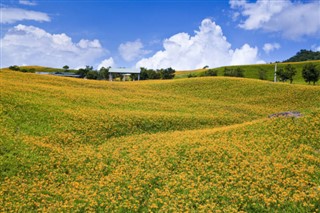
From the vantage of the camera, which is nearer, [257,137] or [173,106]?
[257,137]

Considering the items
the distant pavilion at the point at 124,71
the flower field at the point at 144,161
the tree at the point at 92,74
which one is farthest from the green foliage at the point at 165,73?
the flower field at the point at 144,161

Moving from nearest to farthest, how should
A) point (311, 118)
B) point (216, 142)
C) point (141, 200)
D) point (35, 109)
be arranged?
1. point (141, 200)
2. point (216, 142)
3. point (311, 118)
4. point (35, 109)

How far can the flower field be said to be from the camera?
15.2 m

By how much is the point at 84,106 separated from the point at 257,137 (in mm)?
19661

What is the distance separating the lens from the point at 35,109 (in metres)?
29.4

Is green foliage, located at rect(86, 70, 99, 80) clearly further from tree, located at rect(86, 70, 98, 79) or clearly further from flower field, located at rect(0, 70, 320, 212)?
flower field, located at rect(0, 70, 320, 212)

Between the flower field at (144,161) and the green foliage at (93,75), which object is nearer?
the flower field at (144,161)

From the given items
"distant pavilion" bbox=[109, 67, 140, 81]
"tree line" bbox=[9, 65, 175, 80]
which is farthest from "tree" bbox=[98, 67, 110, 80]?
"distant pavilion" bbox=[109, 67, 140, 81]

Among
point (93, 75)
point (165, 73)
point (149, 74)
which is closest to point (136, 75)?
point (149, 74)

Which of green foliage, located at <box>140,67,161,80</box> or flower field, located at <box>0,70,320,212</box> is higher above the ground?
green foliage, located at <box>140,67,161,80</box>

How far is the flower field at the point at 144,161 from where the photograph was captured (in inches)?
600

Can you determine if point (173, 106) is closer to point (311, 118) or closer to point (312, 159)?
point (311, 118)

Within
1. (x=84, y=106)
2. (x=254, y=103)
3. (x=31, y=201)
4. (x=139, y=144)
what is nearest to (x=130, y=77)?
(x=254, y=103)

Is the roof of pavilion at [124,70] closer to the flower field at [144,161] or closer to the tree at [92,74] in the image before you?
the tree at [92,74]
